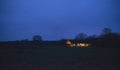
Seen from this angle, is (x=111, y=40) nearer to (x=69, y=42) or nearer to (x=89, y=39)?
(x=89, y=39)

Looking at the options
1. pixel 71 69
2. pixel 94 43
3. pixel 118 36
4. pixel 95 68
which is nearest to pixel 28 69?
pixel 71 69

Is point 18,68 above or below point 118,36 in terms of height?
below

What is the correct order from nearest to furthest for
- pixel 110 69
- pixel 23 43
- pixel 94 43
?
pixel 110 69
pixel 94 43
pixel 23 43

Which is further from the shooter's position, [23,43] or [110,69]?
[23,43]

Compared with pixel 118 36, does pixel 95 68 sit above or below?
below

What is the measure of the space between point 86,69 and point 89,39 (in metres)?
22.8

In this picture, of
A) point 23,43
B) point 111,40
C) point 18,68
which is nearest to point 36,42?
point 23,43

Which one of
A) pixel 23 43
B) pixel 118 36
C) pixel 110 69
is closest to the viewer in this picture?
pixel 110 69

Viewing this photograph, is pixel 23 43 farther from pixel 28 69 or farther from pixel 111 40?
pixel 28 69

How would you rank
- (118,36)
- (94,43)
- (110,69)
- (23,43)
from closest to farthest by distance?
(110,69)
(118,36)
(94,43)
(23,43)

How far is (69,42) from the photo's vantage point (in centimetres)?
3594

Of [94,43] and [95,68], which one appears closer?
[95,68]

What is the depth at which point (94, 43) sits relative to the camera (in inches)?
1251

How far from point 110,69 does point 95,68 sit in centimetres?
57
